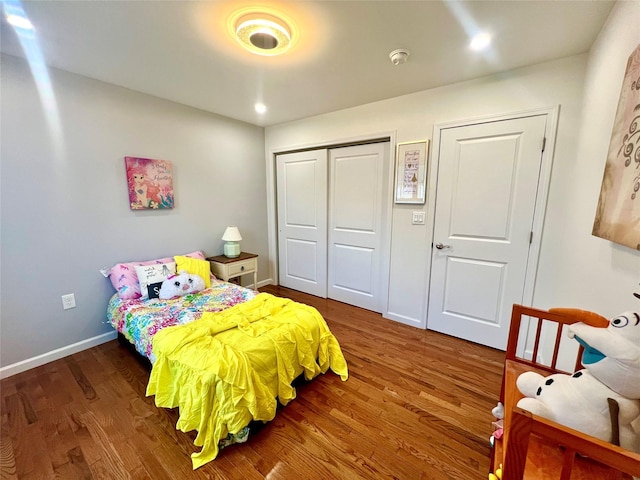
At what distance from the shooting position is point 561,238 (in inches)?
72.6

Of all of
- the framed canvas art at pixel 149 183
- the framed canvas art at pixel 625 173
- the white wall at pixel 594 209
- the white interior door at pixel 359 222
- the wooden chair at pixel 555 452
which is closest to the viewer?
the wooden chair at pixel 555 452

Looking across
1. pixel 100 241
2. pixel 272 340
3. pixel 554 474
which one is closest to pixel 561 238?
pixel 554 474

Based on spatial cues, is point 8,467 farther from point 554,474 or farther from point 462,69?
point 462,69

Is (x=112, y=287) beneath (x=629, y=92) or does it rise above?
beneath

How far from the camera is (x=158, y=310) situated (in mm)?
1981

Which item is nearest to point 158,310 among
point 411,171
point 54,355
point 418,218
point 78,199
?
point 54,355

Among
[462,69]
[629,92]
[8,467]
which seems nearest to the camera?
[629,92]

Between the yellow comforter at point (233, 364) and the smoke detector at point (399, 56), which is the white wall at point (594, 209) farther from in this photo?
the yellow comforter at point (233, 364)

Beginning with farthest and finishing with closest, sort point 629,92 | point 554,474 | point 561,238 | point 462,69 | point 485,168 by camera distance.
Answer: point 485,168, point 462,69, point 561,238, point 629,92, point 554,474

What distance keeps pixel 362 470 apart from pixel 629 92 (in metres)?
2.02

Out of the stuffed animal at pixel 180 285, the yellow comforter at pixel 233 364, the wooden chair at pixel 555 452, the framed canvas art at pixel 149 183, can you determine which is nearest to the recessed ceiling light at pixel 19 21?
the framed canvas art at pixel 149 183

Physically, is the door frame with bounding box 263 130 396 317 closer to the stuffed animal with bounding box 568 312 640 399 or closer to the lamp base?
the lamp base

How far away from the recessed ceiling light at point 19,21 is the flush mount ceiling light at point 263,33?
1.17m

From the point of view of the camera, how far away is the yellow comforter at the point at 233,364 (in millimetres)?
1310
